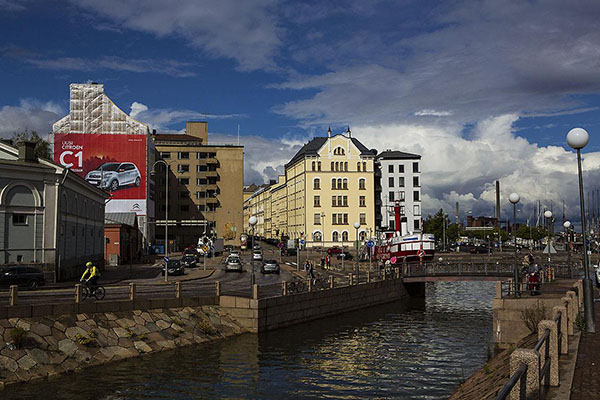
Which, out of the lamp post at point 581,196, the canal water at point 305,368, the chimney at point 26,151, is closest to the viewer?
the lamp post at point 581,196

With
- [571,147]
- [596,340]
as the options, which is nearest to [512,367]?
[596,340]

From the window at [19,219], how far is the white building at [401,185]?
97895mm

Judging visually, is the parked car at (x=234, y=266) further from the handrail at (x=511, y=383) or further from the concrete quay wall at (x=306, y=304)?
the handrail at (x=511, y=383)

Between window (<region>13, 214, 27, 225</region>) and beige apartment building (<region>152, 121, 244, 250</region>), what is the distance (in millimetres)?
89012

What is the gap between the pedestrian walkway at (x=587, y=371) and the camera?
12781 millimetres

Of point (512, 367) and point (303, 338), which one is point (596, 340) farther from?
point (303, 338)

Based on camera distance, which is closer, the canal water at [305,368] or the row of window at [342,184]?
the canal water at [305,368]

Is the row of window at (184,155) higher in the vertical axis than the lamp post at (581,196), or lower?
higher

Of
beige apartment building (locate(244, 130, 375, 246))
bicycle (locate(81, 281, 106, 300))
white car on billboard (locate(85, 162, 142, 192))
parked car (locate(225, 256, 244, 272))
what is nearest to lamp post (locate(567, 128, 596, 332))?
bicycle (locate(81, 281, 106, 300))

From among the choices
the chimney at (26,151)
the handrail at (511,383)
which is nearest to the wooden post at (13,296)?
the chimney at (26,151)

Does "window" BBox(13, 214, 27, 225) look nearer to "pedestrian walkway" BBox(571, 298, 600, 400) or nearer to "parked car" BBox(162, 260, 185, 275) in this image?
"parked car" BBox(162, 260, 185, 275)

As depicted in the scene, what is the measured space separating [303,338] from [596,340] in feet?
60.3

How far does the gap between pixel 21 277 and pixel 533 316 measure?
3141 cm

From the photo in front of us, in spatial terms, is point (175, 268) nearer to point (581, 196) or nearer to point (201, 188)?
point (581, 196)
